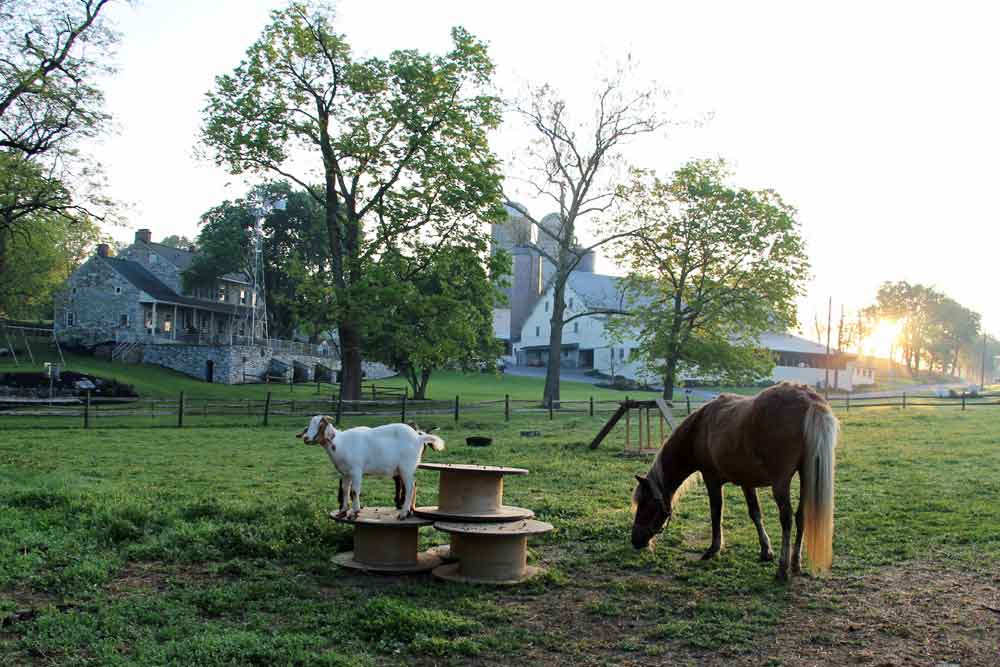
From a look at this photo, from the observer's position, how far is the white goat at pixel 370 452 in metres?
7.87

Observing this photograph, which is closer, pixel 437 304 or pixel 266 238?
pixel 437 304

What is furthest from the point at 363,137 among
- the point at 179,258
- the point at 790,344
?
the point at 790,344

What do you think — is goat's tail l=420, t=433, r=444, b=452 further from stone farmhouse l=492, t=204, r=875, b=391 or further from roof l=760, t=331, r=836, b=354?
roof l=760, t=331, r=836, b=354

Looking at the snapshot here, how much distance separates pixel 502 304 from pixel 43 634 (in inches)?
1032

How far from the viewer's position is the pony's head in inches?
339

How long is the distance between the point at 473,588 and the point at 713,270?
31.6 meters

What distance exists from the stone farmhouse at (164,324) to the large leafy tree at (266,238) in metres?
2.74

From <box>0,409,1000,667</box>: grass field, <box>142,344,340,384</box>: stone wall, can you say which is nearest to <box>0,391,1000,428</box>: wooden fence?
<box>0,409,1000,667</box>: grass field

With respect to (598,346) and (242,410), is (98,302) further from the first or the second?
(598,346)

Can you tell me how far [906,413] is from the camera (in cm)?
3316

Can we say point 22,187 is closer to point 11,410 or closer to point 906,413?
point 11,410

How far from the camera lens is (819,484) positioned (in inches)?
295

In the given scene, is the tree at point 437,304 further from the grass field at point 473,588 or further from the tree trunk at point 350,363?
the grass field at point 473,588

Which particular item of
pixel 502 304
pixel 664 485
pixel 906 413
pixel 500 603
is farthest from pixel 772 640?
pixel 906 413
